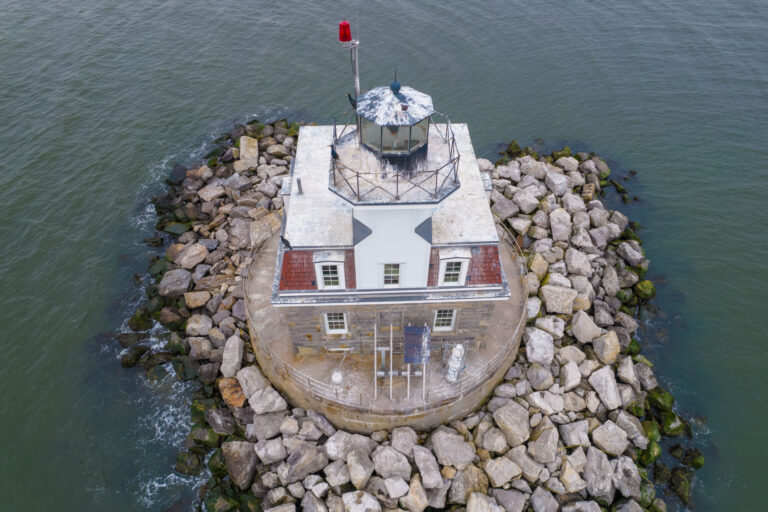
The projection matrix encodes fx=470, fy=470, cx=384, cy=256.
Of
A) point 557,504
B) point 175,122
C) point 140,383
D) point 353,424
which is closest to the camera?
point 557,504

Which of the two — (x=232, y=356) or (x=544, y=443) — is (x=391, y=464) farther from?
(x=232, y=356)

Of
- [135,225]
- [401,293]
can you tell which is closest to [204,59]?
[135,225]

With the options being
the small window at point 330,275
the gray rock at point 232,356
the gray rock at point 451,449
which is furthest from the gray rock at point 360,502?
the small window at point 330,275

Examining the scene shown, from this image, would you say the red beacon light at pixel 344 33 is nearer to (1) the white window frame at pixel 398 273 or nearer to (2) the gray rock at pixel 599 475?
(1) the white window frame at pixel 398 273

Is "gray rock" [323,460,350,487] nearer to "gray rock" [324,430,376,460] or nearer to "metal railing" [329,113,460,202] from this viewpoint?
"gray rock" [324,430,376,460]

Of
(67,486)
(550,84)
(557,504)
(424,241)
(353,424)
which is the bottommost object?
(67,486)

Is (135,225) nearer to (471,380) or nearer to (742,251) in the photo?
(471,380)

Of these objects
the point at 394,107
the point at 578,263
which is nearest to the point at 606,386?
the point at 578,263
